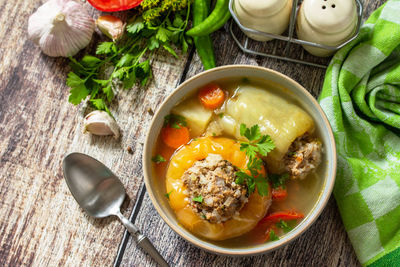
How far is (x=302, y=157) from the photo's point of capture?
194cm

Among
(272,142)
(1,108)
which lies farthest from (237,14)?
(1,108)

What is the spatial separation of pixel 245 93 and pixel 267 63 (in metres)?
0.30

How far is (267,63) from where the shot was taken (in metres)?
2.29

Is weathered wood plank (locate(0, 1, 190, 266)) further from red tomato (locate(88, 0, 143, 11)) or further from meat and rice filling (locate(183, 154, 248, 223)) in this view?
meat and rice filling (locate(183, 154, 248, 223))

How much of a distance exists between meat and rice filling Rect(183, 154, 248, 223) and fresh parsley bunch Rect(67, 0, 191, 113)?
0.64 metres

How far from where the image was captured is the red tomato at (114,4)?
2.28 meters

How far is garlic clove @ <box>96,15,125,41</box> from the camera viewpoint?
229cm

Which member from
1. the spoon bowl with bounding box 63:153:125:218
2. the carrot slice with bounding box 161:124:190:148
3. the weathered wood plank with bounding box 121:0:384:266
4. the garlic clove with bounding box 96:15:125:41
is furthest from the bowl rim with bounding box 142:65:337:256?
the garlic clove with bounding box 96:15:125:41

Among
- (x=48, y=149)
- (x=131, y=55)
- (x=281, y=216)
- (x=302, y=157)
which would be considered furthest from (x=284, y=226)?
(x=48, y=149)

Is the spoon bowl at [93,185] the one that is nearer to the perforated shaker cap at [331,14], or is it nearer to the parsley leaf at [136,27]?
→ the parsley leaf at [136,27]

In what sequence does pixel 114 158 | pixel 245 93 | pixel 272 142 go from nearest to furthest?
1. pixel 272 142
2. pixel 245 93
3. pixel 114 158

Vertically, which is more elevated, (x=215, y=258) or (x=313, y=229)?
(x=313, y=229)

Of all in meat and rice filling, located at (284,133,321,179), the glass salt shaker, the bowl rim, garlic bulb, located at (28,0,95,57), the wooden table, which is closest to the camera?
the bowl rim

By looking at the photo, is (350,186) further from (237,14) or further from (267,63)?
(237,14)
